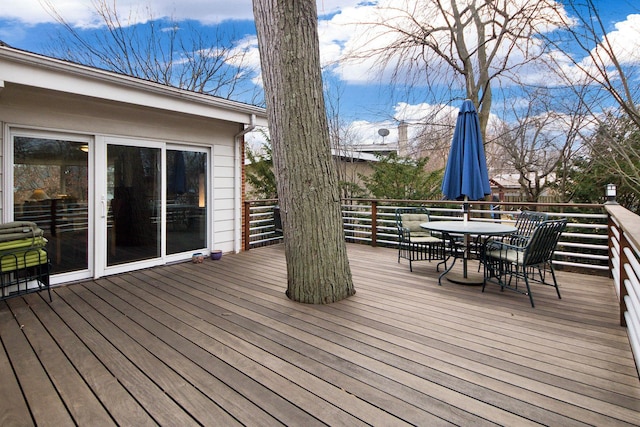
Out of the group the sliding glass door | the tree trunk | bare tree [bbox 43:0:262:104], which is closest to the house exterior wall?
the sliding glass door

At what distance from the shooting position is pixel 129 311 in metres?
3.07

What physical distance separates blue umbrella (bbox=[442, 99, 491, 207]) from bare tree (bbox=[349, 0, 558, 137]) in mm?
3484

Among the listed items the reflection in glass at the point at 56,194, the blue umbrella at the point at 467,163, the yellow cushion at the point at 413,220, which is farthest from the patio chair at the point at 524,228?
the reflection in glass at the point at 56,194

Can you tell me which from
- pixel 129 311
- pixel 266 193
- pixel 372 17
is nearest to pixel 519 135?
pixel 372 17

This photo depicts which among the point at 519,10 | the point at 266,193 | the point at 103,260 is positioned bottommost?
the point at 103,260

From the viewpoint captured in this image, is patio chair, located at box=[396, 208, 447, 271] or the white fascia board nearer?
the white fascia board

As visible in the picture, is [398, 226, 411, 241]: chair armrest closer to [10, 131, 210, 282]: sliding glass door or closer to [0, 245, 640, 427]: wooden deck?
[0, 245, 640, 427]: wooden deck

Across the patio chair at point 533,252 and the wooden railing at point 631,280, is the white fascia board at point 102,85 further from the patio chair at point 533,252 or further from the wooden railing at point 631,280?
the wooden railing at point 631,280

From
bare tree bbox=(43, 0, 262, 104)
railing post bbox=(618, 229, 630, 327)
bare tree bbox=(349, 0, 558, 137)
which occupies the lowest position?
railing post bbox=(618, 229, 630, 327)

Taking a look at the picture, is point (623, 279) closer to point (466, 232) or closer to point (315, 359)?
point (466, 232)

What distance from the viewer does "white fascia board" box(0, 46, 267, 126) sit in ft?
10.4

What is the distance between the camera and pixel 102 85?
379 centimetres

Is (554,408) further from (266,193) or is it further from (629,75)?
(266,193)

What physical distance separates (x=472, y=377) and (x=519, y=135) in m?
8.42
